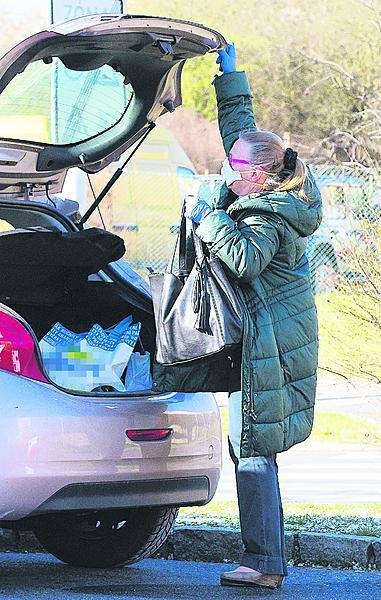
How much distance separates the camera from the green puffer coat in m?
4.79

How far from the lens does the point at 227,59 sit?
17.4ft

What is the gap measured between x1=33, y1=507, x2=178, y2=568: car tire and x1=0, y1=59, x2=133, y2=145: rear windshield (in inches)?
68.0

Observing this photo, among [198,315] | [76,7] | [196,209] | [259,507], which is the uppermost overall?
[76,7]

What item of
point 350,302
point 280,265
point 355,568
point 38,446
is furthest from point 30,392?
point 350,302

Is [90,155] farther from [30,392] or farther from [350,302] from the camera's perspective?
[350,302]

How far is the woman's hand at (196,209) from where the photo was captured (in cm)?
490

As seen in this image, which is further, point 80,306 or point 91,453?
point 80,306

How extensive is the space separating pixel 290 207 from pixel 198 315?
56 centimetres

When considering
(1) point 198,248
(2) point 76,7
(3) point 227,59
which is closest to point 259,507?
(1) point 198,248

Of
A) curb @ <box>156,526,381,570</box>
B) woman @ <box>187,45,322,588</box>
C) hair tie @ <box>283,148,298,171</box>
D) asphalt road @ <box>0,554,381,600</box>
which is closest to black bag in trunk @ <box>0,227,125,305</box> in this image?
woman @ <box>187,45,322,588</box>

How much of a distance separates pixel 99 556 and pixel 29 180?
1.72 m

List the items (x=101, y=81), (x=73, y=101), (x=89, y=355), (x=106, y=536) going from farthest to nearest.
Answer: (x=73, y=101) < (x=101, y=81) < (x=106, y=536) < (x=89, y=355)

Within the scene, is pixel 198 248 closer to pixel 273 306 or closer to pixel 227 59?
pixel 273 306

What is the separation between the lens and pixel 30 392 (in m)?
4.59
